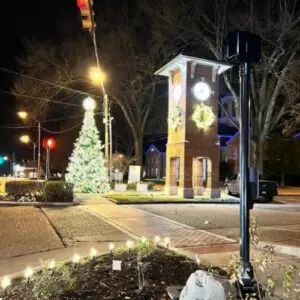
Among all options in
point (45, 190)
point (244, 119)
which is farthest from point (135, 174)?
point (244, 119)

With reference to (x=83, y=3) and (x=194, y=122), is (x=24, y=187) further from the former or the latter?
(x=83, y=3)

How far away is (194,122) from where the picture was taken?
2517 cm

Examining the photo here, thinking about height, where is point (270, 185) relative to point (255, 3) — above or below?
below

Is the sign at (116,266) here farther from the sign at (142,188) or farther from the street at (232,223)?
the sign at (142,188)

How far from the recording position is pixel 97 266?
6.72m

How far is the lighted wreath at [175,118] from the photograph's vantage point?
25625mm

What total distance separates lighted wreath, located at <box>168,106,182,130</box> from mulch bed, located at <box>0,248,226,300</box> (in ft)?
60.7

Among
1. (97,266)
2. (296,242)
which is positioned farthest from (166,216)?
(97,266)

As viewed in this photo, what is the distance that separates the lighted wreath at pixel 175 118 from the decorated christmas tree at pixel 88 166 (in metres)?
5.11

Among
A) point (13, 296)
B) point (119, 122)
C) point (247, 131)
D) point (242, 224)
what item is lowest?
point (13, 296)

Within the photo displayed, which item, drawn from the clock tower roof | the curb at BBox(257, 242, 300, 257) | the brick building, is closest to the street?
the curb at BBox(257, 242, 300, 257)

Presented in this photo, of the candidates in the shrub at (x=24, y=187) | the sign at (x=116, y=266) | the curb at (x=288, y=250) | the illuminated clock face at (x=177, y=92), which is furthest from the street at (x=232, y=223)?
the illuminated clock face at (x=177, y=92)

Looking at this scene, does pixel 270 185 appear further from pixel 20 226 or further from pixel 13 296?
pixel 13 296

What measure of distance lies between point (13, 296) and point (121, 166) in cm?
A: 3428
